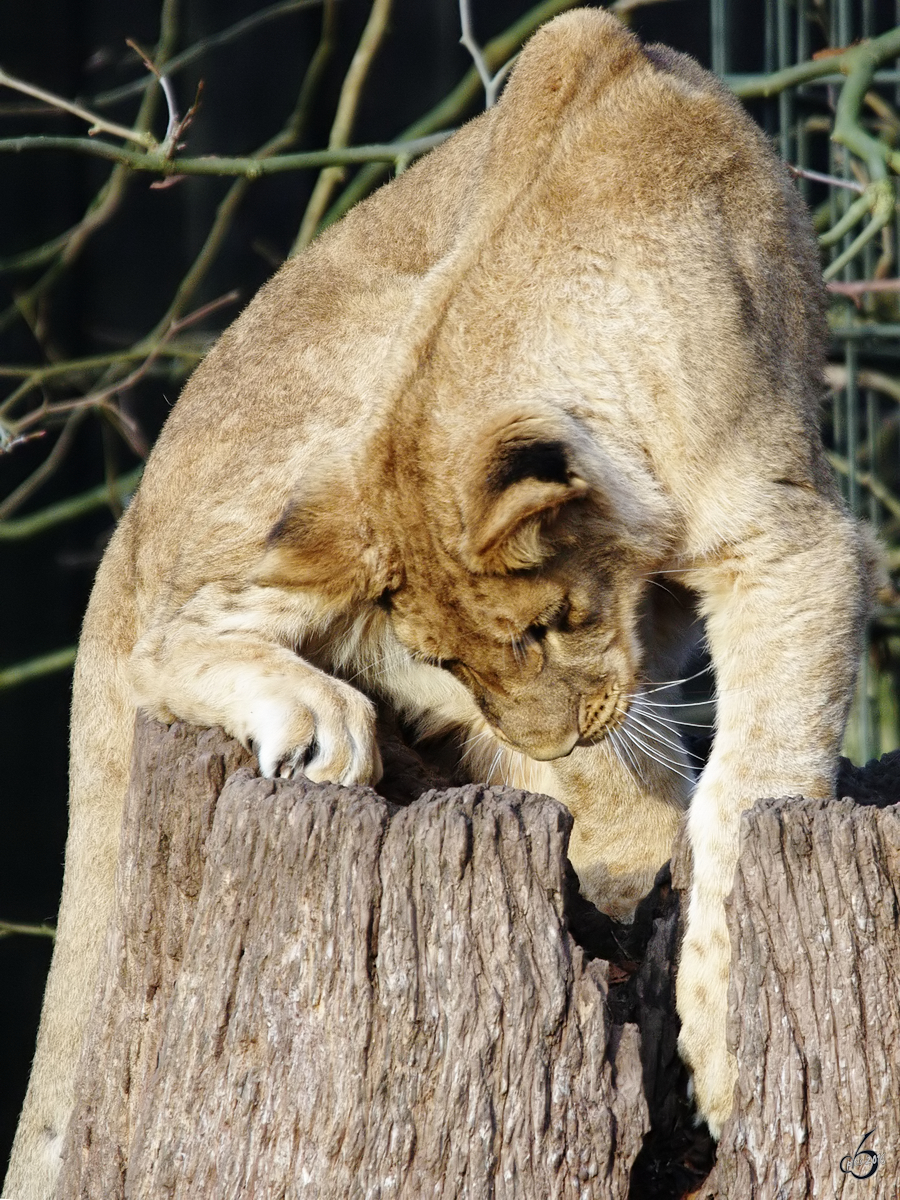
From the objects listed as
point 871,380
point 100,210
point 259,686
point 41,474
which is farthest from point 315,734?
point 871,380

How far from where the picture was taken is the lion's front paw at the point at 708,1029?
2.08 metres

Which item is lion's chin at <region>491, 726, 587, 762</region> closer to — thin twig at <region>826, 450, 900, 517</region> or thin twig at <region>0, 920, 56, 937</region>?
thin twig at <region>0, 920, 56, 937</region>

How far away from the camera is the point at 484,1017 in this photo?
6.28 ft

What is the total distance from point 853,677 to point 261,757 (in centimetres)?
109

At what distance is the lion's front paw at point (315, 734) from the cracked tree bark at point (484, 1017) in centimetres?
31

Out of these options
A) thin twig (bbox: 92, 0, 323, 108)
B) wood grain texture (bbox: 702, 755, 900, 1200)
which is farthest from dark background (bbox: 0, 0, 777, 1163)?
wood grain texture (bbox: 702, 755, 900, 1200)

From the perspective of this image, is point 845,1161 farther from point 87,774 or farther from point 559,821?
point 87,774

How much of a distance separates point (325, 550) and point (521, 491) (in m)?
0.40

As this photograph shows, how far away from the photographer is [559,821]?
6.42 feet

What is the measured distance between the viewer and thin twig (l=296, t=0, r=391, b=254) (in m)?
5.04

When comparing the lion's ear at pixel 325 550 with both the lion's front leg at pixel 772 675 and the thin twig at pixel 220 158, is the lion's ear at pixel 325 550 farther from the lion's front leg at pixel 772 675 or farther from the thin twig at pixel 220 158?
the thin twig at pixel 220 158

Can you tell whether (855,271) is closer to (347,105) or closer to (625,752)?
(347,105)

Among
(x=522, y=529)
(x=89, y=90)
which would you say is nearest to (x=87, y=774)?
(x=522, y=529)

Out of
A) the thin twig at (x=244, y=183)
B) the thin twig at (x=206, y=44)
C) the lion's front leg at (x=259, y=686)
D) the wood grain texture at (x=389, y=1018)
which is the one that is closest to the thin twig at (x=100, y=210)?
the thin twig at (x=206, y=44)
